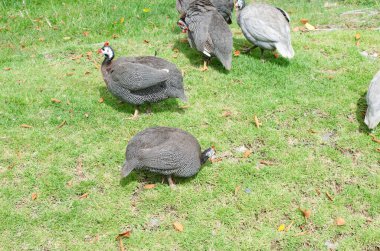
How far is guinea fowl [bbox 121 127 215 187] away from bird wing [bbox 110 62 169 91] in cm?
84

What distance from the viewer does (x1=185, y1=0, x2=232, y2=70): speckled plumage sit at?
596 cm

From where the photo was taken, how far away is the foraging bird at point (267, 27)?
19.5 ft

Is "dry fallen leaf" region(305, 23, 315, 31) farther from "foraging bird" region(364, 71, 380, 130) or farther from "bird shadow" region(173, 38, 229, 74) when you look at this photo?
"foraging bird" region(364, 71, 380, 130)

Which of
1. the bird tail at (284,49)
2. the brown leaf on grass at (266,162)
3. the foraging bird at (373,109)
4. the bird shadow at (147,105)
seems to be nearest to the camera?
the brown leaf on grass at (266,162)

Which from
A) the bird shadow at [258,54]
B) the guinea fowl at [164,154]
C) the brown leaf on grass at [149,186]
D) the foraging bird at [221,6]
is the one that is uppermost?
the foraging bird at [221,6]

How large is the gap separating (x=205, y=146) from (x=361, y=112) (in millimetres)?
1991

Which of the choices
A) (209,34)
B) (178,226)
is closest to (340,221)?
(178,226)

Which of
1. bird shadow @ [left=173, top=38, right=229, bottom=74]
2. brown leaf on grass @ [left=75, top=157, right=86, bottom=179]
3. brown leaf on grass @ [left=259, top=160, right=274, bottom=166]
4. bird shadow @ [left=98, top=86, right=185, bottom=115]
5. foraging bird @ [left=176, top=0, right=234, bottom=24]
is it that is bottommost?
brown leaf on grass @ [left=75, top=157, right=86, bottom=179]

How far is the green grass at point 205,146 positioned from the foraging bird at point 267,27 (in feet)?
1.05

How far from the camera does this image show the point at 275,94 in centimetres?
561

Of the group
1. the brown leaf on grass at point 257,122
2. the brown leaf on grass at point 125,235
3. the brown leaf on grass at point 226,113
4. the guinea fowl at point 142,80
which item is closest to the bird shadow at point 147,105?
the guinea fowl at point 142,80

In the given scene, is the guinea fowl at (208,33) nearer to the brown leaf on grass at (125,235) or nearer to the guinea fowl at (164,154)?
the guinea fowl at (164,154)

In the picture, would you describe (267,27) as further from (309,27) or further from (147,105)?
(309,27)

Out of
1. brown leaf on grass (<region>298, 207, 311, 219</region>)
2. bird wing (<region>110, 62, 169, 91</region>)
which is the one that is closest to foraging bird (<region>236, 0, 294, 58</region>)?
bird wing (<region>110, 62, 169, 91</region>)
